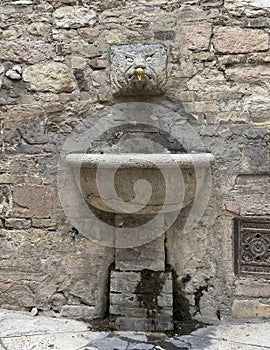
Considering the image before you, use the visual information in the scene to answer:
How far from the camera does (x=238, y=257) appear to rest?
2.22 meters

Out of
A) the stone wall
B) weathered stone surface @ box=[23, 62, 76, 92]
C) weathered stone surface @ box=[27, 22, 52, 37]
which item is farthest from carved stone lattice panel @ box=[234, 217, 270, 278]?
weathered stone surface @ box=[27, 22, 52, 37]

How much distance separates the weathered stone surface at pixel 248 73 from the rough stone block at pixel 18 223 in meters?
1.39

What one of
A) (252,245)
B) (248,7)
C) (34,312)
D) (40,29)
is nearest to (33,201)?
(34,312)

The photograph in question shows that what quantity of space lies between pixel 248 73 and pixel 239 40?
0.18 meters

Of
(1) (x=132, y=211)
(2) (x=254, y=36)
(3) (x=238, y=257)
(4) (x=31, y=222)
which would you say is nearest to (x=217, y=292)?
(3) (x=238, y=257)

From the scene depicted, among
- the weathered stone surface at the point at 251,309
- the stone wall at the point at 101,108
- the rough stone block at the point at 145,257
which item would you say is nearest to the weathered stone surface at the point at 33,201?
the stone wall at the point at 101,108

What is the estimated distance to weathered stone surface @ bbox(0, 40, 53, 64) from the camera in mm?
2346

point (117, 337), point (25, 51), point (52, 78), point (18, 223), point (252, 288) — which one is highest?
point (25, 51)

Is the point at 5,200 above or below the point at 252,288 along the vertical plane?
above

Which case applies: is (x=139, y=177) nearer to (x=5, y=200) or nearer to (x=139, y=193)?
(x=139, y=193)

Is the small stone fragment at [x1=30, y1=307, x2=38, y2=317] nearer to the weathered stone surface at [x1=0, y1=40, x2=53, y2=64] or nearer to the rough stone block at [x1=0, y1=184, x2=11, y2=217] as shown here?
the rough stone block at [x1=0, y1=184, x2=11, y2=217]

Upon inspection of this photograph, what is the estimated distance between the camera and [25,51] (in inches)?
92.7

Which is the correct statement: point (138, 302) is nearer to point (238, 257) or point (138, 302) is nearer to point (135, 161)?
point (238, 257)

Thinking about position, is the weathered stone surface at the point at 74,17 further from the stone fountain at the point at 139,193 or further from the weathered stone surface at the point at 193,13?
the weathered stone surface at the point at 193,13
